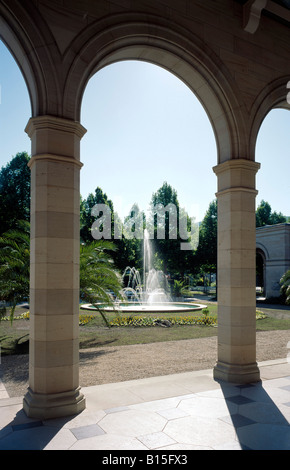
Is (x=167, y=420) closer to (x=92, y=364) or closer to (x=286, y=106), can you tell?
(x=92, y=364)

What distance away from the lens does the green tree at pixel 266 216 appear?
186 ft

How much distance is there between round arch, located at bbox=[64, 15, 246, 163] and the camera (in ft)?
20.1

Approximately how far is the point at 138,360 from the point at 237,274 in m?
4.19

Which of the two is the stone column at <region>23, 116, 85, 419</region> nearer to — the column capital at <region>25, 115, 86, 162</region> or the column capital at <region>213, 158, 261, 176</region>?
the column capital at <region>25, 115, 86, 162</region>

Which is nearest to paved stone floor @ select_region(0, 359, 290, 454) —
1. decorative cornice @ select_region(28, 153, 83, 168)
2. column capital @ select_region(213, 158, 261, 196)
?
decorative cornice @ select_region(28, 153, 83, 168)

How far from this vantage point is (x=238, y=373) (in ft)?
24.3

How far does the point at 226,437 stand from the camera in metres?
4.80

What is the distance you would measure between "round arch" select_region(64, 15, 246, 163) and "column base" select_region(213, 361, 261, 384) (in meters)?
4.55

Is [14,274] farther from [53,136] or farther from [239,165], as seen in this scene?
[239,165]

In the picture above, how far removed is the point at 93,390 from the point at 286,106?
8526mm

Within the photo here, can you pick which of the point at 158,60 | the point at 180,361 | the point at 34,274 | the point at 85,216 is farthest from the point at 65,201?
the point at 85,216

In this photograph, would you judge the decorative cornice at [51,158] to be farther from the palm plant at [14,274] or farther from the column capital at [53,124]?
the palm plant at [14,274]

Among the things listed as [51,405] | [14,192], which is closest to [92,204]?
[14,192]

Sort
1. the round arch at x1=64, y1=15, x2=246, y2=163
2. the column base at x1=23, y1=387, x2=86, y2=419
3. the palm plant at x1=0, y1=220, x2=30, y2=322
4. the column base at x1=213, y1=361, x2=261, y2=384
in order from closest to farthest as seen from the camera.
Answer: the column base at x1=23, y1=387, x2=86, y2=419 < the round arch at x1=64, y1=15, x2=246, y2=163 < the column base at x1=213, y1=361, x2=261, y2=384 < the palm plant at x1=0, y1=220, x2=30, y2=322
